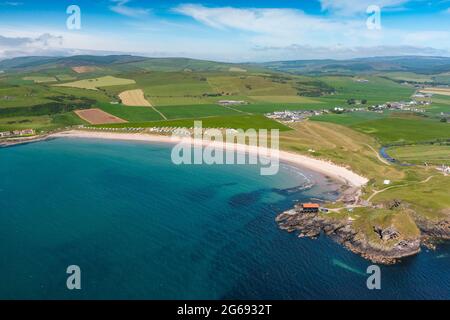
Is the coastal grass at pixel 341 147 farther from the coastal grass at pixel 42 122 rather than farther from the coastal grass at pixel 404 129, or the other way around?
the coastal grass at pixel 42 122

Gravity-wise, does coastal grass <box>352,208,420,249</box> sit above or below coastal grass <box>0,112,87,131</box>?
below

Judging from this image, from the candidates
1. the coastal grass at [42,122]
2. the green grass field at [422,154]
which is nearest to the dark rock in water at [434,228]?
the green grass field at [422,154]

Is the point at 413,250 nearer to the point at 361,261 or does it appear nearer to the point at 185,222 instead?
the point at 361,261

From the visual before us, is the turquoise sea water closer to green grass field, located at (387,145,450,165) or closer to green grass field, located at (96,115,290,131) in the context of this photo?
green grass field, located at (387,145,450,165)

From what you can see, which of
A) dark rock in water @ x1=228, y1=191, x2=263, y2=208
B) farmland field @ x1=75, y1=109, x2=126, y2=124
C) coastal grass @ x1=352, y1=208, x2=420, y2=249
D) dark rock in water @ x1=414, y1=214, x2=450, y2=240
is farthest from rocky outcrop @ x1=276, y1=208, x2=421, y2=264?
farmland field @ x1=75, y1=109, x2=126, y2=124

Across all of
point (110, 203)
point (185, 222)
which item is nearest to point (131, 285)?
point (185, 222)

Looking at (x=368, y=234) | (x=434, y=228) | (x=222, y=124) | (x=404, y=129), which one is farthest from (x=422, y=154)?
(x=222, y=124)
